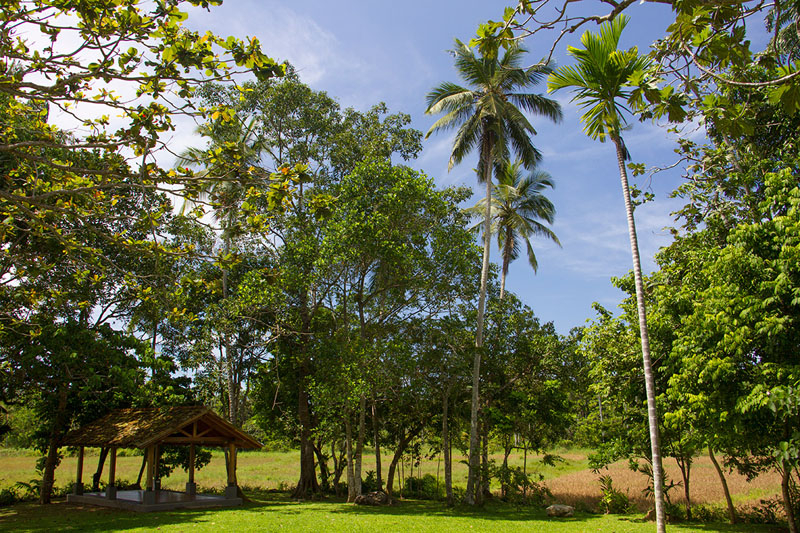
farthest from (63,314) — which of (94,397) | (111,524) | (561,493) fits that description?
(561,493)

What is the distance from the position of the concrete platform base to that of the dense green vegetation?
113 cm

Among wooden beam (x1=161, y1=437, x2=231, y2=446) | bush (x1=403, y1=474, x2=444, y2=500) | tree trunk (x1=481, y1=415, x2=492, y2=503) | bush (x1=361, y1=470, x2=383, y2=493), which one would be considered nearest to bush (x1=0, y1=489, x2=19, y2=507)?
wooden beam (x1=161, y1=437, x2=231, y2=446)

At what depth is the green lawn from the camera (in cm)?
1180

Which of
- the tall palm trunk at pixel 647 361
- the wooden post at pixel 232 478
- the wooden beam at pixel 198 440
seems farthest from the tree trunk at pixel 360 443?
the tall palm trunk at pixel 647 361

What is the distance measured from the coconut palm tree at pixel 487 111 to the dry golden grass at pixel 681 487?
5.81m

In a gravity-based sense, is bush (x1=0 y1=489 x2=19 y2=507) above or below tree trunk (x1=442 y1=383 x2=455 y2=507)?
below

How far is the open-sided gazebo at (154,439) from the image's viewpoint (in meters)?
15.4

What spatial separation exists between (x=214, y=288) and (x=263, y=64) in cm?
310

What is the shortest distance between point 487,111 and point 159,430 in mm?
14895

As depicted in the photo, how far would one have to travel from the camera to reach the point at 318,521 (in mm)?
12688

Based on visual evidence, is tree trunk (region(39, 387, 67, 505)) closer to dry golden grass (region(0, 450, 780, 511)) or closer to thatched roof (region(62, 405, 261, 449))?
thatched roof (region(62, 405, 261, 449))

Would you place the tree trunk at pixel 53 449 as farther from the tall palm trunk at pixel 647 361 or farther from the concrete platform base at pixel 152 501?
the tall palm trunk at pixel 647 361

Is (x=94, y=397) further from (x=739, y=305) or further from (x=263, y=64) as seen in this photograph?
(x=739, y=305)

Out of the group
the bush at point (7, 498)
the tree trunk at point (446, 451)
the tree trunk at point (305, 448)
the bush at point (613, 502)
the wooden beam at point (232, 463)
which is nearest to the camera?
the bush at point (613, 502)
